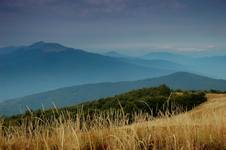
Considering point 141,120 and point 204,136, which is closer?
point 204,136

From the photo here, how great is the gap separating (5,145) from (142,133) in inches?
82.0

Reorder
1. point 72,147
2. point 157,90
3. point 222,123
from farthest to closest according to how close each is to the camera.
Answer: point 157,90 → point 222,123 → point 72,147

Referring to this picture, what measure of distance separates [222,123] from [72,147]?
9.31 ft

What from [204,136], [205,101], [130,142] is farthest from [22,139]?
[205,101]

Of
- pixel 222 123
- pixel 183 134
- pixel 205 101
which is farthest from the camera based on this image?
pixel 205 101

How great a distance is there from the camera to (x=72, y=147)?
528 cm

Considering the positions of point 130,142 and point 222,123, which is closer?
point 130,142

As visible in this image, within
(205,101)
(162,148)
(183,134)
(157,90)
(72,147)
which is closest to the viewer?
(72,147)

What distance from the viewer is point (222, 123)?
6887 mm

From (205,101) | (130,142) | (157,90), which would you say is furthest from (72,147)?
(157,90)

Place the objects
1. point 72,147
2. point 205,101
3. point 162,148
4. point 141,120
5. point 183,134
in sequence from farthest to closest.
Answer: point 205,101 → point 141,120 → point 183,134 → point 162,148 → point 72,147

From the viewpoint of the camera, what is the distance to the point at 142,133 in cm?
650

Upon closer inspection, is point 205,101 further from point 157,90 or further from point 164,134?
point 164,134

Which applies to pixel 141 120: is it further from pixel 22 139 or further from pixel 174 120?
pixel 22 139
